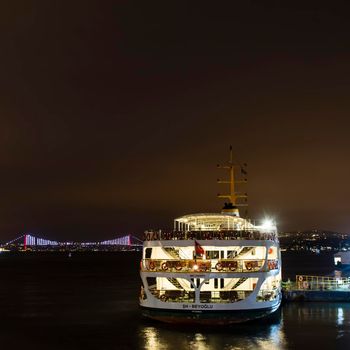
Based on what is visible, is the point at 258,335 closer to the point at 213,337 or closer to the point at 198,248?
the point at 213,337

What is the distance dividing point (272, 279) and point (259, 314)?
5762mm

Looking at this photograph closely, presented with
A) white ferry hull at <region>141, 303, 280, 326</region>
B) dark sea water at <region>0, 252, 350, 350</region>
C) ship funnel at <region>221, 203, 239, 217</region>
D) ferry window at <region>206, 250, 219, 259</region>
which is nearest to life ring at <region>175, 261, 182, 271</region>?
ferry window at <region>206, 250, 219, 259</region>

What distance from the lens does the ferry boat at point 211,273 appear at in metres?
29.7

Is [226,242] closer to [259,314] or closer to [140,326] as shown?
[259,314]

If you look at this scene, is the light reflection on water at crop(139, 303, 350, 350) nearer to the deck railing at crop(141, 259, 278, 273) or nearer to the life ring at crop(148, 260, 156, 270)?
the deck railing at crop(141, 259, 278, 273)

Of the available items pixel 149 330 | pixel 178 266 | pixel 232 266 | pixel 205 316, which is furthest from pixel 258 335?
pixel 149 330

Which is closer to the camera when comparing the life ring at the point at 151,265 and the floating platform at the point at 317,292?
the life ring at the point at 151,265

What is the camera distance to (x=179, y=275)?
30.1 meters

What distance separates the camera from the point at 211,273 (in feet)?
97.9

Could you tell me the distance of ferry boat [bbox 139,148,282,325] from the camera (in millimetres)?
29672

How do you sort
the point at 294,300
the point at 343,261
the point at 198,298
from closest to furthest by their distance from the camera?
the point at 198,298 → the point at 294,300 → the point at 343,261

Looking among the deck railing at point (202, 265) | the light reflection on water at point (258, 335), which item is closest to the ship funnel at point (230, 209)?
the light reflection on water at point (258, 335)

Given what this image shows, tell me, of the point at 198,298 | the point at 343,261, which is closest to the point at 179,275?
the point at 198,298

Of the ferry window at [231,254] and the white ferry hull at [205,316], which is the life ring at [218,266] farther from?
the white ferry hull at [205,316]
